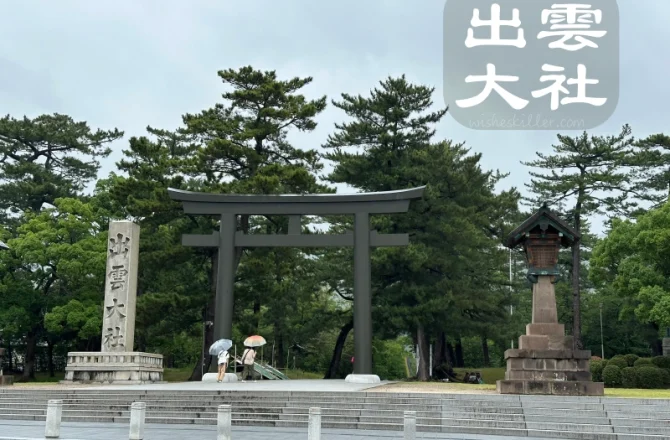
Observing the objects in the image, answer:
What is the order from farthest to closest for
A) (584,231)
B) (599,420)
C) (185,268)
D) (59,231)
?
1. (584,231)
2. (185,268)
3. (59,231)
4. (599,420)

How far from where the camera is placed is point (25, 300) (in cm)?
3394

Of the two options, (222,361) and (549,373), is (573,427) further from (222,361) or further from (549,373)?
(222,361)

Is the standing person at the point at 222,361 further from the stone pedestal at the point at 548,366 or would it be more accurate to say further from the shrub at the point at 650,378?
the shrub at the point at 650,378

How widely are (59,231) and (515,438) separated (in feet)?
89.4

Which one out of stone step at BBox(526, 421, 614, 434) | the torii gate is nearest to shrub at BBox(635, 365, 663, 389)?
the torii gate

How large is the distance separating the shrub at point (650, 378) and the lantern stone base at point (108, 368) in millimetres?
16839

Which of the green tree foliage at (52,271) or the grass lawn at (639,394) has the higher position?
the green tree foliage at (52,271)

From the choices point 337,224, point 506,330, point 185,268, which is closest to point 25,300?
point 185,268

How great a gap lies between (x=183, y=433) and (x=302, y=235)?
38.5 ft

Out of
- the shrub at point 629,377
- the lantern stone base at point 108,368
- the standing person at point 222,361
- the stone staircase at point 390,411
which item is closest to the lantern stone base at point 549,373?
the stone staircase at point 390,411

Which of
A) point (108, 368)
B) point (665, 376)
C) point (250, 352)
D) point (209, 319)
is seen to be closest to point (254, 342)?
point (250, 352)

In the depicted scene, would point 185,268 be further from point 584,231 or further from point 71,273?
point 584,231

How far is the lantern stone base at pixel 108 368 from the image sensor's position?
Result: 22.6 m

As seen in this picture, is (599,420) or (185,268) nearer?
(599,420)
